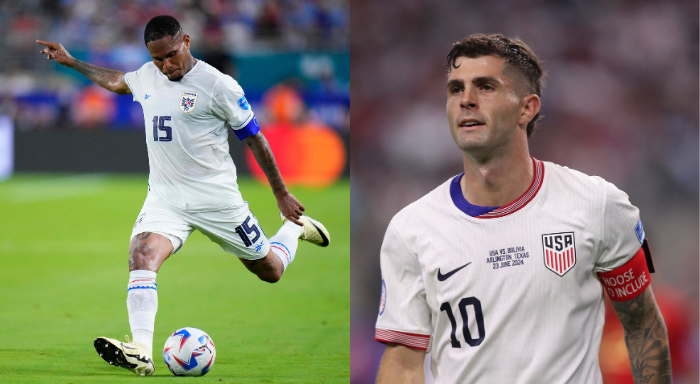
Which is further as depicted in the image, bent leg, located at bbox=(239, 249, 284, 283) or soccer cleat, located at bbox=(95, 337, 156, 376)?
bent leg, located at bbox=(239, 249, 284, 283)

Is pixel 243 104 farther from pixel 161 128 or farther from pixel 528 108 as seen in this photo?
pixel 528 108

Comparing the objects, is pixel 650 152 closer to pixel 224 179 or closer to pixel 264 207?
pixel 224 179

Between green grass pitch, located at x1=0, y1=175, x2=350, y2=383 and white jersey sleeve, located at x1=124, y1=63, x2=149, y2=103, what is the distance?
163 cm

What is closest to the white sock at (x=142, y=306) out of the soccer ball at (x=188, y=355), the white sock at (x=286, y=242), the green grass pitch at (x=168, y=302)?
the soccer ball at (x=188, y=355)

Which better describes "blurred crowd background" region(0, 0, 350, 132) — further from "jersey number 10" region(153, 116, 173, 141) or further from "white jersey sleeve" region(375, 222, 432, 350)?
"white jersey sleeve" region(375, 222, 432, 350)

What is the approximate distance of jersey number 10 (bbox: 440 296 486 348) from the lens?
2.13m

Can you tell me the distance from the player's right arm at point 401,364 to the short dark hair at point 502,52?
827mm

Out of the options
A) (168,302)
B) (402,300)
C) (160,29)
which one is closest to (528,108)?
(402,300)

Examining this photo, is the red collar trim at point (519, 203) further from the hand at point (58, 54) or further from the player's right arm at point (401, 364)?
the hand at point (58, 54)

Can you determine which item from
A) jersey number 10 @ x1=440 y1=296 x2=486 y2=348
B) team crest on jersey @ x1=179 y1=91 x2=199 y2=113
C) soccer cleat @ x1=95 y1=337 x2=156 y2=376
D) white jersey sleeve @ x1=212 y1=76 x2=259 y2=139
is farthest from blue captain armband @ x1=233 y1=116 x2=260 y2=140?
jersey number 10 @ x1=440 y1=296 x2=486 y2=348

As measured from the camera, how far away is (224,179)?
495 centimetres

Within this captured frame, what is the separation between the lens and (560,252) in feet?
6.93

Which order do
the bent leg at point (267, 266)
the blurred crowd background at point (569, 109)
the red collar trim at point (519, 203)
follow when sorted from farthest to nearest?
the bent leg at point (267, 266) → the blurred crowd background at point (569, 109) → the red collar trim at point (519, 203)

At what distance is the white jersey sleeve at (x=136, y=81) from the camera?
469 centimetres
